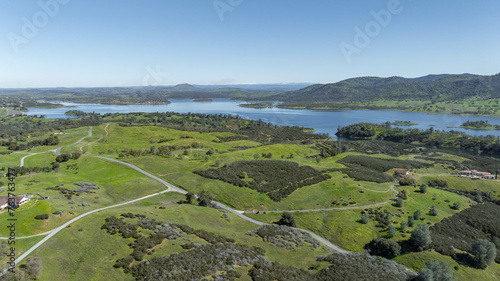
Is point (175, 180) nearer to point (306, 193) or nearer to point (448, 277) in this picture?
point (306, 193)

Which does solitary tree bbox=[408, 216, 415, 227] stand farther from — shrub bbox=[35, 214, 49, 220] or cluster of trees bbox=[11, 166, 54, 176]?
cluster of trees bbox=[11, 166, 54, 176]

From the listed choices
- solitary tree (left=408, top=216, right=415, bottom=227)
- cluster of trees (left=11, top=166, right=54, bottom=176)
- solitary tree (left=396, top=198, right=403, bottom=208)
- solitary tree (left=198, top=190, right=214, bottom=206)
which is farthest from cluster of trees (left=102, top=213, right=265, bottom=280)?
cluster of trees (left=11, top=166, right=54, bottom=176)

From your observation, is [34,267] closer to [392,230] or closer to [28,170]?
[392,230]

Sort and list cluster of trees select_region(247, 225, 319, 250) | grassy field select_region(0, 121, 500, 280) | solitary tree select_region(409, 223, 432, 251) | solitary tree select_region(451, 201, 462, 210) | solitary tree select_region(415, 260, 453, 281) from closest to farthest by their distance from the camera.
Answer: grassy field select_region(0, 121, 500, 280) → solitary tree select_region(415, 260, 453, 281) → cluster of trees select_region(247, 225, 319, 250) → solitary tree select_region(409, 223, 432, 251) → solitary tree select_region(451, 201, 462, 210)

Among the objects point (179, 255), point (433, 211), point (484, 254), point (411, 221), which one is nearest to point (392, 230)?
point (411, 221)

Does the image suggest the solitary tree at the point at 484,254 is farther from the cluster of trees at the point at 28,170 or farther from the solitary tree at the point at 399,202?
the cluster of trees at the point at 28,170

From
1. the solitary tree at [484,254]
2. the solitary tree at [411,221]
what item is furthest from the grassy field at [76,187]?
the solitary tree at [484,254]

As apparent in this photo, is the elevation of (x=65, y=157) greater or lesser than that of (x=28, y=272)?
lesser
